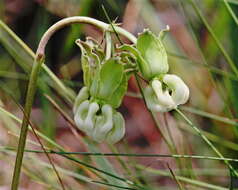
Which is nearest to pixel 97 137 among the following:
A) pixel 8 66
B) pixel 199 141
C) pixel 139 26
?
pixel 199 141

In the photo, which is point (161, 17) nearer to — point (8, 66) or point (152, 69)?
point (8, 66)

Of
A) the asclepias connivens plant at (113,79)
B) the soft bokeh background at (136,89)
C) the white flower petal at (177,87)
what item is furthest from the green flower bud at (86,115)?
the soft bokeh background at (136,89)

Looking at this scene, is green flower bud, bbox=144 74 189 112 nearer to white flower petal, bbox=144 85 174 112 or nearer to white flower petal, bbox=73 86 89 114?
white flower petal, bbox=144 85 174 112

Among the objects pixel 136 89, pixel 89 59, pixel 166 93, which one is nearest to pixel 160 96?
pixel 166 93

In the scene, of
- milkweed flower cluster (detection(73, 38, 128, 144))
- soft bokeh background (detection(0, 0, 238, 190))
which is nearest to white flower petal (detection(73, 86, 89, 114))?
milkweed flower cluster (detection(73, 38, 128, 144))

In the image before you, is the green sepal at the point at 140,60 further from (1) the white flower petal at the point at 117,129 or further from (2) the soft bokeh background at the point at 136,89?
(2) the soft bokeh background at the point at 136,89

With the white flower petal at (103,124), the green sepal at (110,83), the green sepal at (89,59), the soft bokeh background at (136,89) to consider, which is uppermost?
the soft bokeh background at (136,89)

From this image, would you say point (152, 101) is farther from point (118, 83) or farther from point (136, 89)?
point (136, 89)
